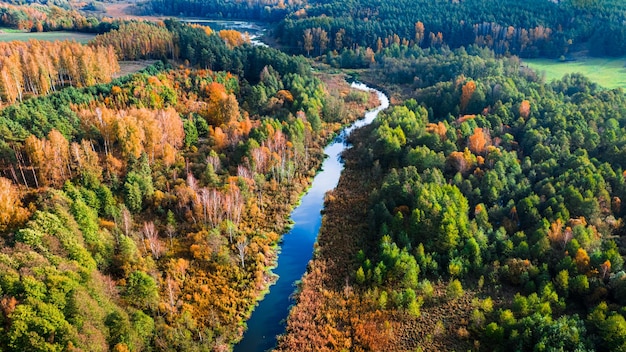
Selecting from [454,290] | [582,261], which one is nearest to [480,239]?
[454,290]

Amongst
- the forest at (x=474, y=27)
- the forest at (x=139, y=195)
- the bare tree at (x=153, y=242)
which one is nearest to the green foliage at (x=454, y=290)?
the forest at (x=139, y=195)

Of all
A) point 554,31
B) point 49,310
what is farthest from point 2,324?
point 554,31

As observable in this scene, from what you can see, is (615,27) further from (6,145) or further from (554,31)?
(6,145)

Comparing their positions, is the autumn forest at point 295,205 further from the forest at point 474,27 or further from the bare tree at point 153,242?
the forest at point 474,27

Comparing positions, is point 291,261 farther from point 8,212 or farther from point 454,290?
point 8,212

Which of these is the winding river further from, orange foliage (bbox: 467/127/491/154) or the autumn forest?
orange foliage (bbox: 467/127/491/154)

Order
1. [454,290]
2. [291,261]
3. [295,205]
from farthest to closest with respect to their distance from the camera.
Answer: [295,205], [291,261], [454,290]

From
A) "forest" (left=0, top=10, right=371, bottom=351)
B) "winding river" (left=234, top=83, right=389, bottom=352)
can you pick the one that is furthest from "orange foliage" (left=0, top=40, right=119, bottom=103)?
"winding river" (left=234, top=83, right=389, bottom=352)
